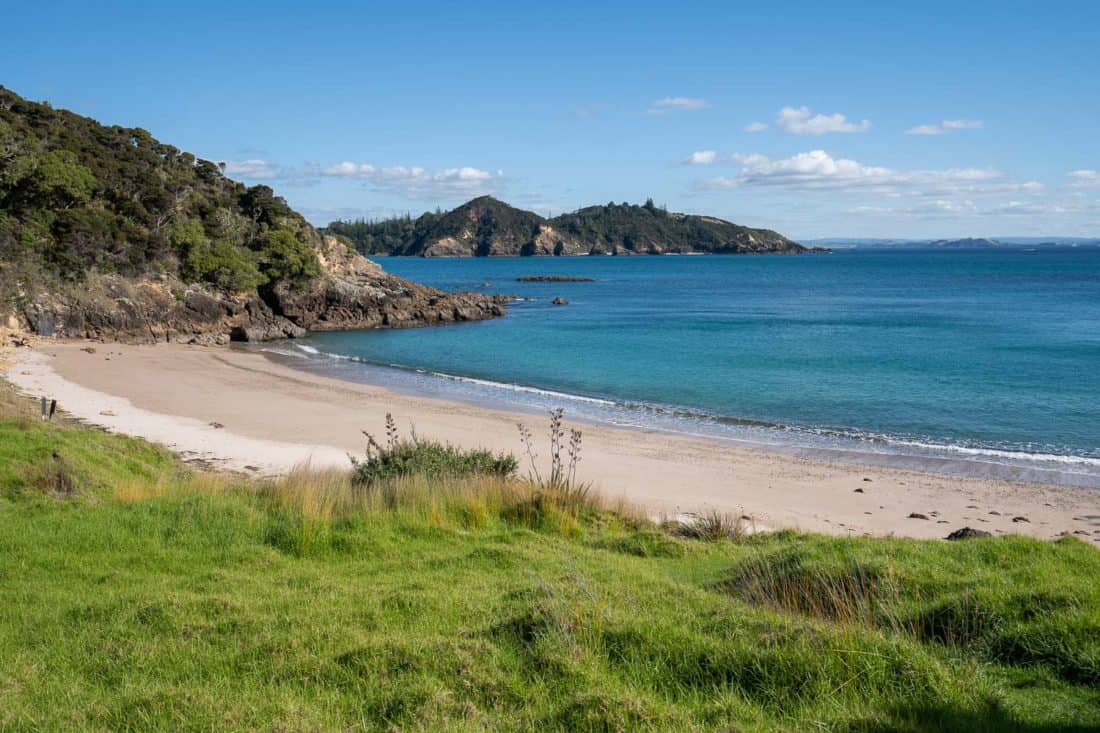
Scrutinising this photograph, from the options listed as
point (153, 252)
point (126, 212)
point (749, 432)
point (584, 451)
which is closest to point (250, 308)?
point (153, 252)

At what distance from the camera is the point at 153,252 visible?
48594 millimetres

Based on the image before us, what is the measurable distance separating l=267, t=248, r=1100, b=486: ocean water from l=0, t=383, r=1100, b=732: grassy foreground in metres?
15.2

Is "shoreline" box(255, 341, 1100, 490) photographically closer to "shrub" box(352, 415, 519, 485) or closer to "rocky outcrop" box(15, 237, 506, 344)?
"shrub" box(352, 415, 519, 485)

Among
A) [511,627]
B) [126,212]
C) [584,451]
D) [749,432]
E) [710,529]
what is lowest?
[584,451]

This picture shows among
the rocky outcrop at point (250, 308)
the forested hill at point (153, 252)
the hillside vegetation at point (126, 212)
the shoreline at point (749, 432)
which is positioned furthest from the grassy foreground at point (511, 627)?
the hillside vegetation at point (126, 212)

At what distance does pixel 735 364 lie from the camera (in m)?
40.0

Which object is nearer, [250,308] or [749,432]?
[749,432]

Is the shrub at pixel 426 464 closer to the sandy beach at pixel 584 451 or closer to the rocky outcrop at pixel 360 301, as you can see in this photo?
the sandy beach at pixel 584 451

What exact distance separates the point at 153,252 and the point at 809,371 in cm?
3859

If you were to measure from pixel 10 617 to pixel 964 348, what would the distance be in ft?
151

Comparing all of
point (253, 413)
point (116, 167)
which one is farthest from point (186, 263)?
point (253, 413)

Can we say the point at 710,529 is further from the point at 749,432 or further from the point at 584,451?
the point at 749,432

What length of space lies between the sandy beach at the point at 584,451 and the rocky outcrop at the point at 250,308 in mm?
8473

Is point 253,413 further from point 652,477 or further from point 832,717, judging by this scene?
point 832,717
